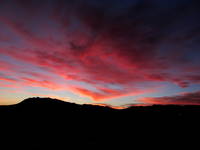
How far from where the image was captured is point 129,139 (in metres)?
25.7

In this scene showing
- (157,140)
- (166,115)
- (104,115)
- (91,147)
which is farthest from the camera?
(104,115)

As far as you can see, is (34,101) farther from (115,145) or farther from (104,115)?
(115,145)

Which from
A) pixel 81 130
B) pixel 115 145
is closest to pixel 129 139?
pixel 115 145

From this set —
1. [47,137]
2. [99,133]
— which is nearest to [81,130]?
[99,133]

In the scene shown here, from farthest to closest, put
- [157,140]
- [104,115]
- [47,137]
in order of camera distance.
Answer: [104,115], [47,137], [157,140]

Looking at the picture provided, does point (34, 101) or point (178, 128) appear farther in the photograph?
point (34, 101)

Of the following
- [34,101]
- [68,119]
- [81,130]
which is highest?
[34,101]

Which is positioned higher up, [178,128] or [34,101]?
[34,101]

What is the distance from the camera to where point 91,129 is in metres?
31.9

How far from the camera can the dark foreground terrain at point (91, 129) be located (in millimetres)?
22953

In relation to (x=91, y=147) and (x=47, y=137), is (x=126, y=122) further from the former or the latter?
(x=47, y=137)

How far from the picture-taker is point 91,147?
2105 cm

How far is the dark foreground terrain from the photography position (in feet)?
75.3

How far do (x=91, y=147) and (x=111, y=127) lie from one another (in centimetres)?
1305
